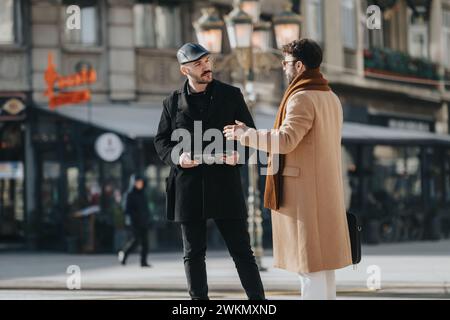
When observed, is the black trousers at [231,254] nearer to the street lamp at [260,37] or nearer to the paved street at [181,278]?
the paved street at [181,278]

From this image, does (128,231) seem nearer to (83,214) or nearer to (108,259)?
(83,214)

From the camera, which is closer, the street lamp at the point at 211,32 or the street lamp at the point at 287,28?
the street lamp at the point at 211,32

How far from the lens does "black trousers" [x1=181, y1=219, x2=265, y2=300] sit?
8.38 metres

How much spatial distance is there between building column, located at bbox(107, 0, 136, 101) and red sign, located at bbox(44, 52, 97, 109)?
1.10 metres

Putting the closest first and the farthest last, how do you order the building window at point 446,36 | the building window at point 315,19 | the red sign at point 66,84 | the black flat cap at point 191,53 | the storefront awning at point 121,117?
the black flat cap at point 191,53
the storefront awning at point 121,117
the red sign at point 66,84
the building window at point 315,19
the building window at point 446,36

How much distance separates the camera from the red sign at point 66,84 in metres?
26.2

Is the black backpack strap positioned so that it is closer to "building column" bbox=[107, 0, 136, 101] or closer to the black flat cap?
the black flat cap

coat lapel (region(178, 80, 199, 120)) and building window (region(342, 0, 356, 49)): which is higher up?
building window (region(342, 0, 356, 49))

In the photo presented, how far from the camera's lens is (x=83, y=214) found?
26578mm

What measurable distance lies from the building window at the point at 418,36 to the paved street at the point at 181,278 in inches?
681

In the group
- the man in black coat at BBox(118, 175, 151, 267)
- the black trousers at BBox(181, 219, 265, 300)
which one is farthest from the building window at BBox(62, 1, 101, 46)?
the black trousers at BBox(181, 219, 265, 300)

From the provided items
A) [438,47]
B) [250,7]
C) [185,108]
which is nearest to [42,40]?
[250,7]
